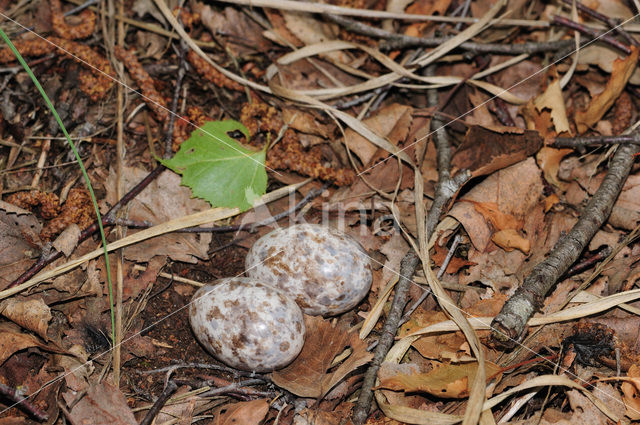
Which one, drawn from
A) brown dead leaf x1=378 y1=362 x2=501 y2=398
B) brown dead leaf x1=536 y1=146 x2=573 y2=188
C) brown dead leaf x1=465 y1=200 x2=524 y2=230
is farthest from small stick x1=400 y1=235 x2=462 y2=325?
brown dead leaf x1=536 y1=146 x2=573 y2=188

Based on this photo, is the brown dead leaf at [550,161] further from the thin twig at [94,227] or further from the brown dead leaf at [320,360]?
the thin twig at [94,227]

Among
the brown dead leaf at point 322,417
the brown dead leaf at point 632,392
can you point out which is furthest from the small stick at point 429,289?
the brown dead leaf at point 632,392

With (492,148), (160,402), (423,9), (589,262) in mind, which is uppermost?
(423,9)

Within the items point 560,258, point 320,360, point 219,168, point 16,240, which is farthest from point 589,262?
point 16,240

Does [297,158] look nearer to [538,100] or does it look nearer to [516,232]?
[516,232]

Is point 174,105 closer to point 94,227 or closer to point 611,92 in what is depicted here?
point 94,227
